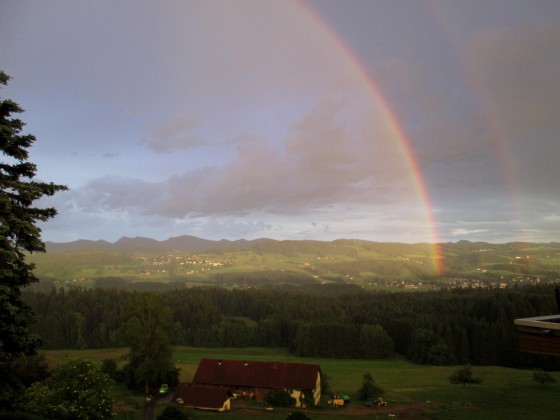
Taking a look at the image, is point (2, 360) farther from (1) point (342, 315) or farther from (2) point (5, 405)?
(1) point (342, 315)

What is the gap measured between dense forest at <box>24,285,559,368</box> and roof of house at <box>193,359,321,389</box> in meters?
25.3

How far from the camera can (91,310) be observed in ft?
377

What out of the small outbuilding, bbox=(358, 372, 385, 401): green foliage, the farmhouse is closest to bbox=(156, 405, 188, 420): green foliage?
the farmhouse

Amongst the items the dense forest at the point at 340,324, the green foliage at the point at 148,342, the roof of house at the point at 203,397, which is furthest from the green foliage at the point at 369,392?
the dense forest at the point at 340,324

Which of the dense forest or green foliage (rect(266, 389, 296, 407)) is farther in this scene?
the dense forest

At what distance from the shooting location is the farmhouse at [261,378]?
4978cm

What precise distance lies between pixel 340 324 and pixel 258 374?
48792 mm

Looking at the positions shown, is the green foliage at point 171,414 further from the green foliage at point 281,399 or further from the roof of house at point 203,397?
the green foliage at point 281,399

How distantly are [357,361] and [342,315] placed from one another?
25851mm

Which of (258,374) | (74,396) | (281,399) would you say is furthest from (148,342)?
(74,396)

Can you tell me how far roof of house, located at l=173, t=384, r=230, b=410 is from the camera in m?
44.0

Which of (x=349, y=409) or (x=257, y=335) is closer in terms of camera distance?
(x=349, y=409)

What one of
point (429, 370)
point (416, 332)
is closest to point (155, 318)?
point (429, 370)

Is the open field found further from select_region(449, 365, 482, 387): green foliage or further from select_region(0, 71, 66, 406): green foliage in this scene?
select_region(0, 71, 66, 406): green foliage
